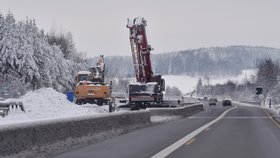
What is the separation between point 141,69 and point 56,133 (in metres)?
28.8

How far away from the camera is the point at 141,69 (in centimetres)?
4422

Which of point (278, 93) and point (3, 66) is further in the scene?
point (278, 93)

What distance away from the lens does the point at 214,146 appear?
17.0 meters

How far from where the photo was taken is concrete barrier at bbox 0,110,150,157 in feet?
41.9

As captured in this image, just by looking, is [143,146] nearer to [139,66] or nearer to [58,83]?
[139,66]

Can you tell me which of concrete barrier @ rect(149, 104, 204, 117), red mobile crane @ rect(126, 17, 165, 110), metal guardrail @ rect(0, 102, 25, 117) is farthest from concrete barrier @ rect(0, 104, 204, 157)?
red mobile crane @ rect(126, 17, 165, 110)

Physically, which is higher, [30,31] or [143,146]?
[30,31]

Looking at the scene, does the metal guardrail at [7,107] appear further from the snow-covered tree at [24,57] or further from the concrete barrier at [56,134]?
the snow-covered tree at [24,57]

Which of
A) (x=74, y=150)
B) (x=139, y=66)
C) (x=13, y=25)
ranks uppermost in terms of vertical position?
(x=13, y=25)

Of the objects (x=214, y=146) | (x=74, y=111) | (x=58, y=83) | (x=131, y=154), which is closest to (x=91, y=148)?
(x=131, y=154)

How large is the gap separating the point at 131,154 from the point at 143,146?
2305 millimetres

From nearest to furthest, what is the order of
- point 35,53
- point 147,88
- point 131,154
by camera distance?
point 131,154 < point 147,88 < point 35,53

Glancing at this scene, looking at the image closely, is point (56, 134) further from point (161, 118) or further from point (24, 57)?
point (24, 57)

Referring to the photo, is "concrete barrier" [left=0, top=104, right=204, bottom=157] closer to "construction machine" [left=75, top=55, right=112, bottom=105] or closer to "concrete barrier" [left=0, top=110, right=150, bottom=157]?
"concrete barrier" [left=0, top=110, right=150, bottom=157]
